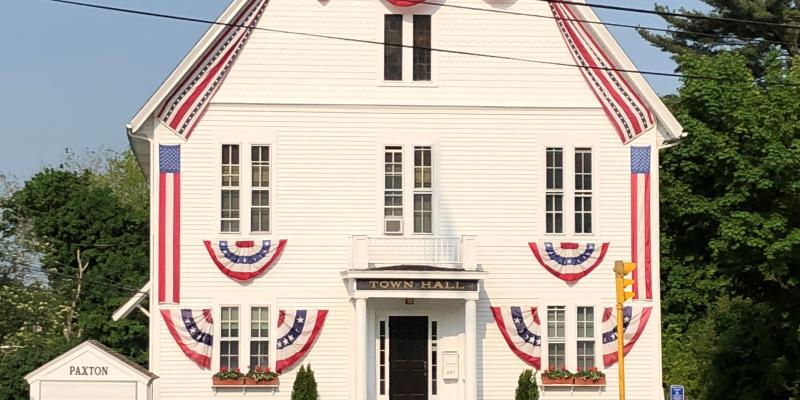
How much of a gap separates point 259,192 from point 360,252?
2.59m

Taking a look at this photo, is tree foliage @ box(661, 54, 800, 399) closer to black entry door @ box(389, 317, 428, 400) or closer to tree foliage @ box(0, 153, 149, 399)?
black entry door @ box(389, 317, 428, 400)

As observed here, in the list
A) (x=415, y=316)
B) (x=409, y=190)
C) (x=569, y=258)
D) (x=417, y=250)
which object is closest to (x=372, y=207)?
(x=409, y=190)

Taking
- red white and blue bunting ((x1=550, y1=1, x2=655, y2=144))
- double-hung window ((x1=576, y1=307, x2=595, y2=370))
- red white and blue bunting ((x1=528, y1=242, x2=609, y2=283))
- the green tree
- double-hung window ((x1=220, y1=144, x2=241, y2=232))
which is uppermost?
the green tree

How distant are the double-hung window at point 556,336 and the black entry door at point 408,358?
2.62 meters

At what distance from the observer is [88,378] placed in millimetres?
31375

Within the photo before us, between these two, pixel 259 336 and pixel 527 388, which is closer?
pixel 527 388

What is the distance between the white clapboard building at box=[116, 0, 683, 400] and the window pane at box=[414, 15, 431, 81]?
4cm

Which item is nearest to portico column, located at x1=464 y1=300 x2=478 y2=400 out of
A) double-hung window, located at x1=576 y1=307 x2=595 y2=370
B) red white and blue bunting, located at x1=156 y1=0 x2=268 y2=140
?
double-hung window, located at x1=576 y1=307 x2=595 y2=370

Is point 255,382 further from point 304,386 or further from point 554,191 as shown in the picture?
point 554,191

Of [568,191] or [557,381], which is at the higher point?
[568,191]

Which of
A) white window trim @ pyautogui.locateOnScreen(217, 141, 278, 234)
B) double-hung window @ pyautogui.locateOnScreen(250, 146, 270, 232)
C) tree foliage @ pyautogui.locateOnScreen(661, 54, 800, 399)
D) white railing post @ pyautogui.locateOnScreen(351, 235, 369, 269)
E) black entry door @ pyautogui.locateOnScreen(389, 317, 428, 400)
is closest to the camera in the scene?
white railing post @ pyautogui.locateOnScreen(351, 235, 369, 269)

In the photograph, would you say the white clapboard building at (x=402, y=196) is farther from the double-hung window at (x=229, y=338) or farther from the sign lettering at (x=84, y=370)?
the sign lettering at (x=84, y=370)

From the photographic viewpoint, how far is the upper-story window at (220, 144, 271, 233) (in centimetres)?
3434

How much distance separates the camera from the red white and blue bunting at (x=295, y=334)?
1345 inches
